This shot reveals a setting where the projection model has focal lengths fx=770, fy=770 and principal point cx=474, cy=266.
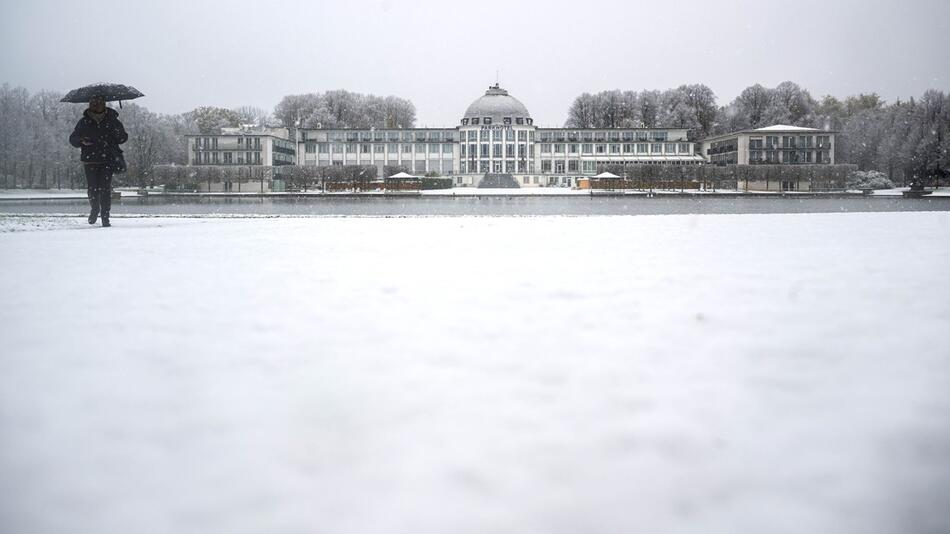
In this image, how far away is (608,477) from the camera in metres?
2.30

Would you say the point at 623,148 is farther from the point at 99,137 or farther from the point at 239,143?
the point at 99,137

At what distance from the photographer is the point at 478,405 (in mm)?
2902

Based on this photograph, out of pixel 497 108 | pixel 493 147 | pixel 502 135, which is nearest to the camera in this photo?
pixel 502 135

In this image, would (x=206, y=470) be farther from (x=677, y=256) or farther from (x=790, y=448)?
(x=677, y=256)

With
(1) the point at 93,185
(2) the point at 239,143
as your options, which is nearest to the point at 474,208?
(1) the point at 93,185

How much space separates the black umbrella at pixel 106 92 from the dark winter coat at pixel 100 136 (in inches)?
137

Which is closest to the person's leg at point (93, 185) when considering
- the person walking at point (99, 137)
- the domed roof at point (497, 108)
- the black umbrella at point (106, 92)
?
the person walking at point (99, 137)

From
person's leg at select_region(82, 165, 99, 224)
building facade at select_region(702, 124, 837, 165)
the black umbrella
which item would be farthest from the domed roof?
person's leg at select_region(82, 165, 99, 224)

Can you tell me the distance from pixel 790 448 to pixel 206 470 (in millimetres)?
1840

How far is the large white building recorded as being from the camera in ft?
329

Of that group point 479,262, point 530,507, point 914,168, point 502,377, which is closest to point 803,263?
point 479,262

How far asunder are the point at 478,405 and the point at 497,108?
102 meters

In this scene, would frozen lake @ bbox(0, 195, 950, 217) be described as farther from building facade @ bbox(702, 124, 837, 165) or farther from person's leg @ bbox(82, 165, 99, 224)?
building facade @ bbox(702, 124, 837, 165)

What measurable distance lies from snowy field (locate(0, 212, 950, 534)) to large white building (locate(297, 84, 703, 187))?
3747 inches
